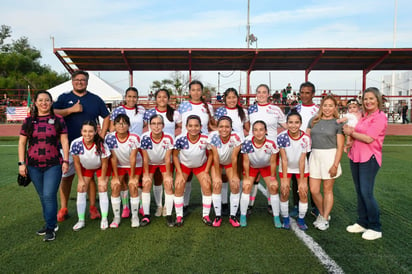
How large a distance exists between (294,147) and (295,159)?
160mm

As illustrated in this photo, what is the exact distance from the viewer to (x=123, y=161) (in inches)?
166

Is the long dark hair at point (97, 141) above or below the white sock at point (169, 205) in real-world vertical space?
above

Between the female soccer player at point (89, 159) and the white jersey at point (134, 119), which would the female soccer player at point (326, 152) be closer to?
the white jersey at point (134, 119)

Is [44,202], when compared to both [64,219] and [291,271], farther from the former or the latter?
[291,271]

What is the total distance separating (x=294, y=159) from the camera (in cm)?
398

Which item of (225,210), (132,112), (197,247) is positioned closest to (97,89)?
(132,112)

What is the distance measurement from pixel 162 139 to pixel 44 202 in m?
1.62

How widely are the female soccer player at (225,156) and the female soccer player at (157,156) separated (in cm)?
60

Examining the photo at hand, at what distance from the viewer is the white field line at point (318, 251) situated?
9.34 ft

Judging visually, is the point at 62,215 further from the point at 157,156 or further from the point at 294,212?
the point at 294,212

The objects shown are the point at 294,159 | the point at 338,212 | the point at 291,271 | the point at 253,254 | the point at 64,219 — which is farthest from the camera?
the point at 338,212

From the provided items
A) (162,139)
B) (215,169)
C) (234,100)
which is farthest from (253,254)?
(234,100)

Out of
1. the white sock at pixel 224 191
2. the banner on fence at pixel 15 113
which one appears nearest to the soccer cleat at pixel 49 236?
the white sock at pixel 224 191

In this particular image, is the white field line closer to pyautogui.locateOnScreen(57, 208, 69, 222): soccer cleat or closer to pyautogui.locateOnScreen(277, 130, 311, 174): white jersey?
pyautogui.locateOnScreen(277, 130, 311, 174): white jersey
